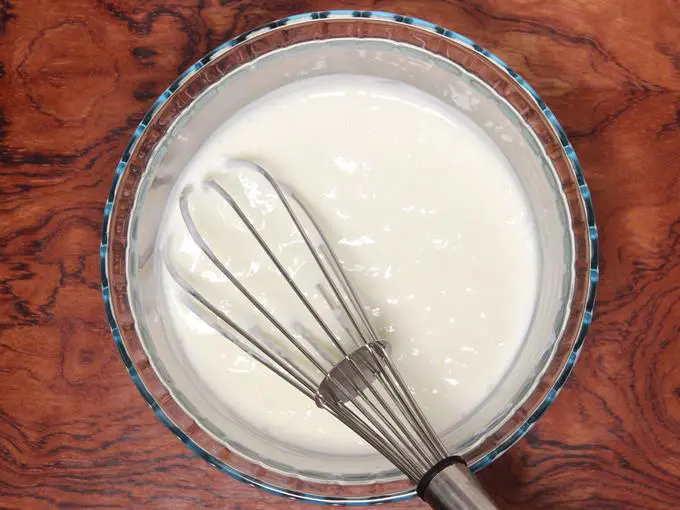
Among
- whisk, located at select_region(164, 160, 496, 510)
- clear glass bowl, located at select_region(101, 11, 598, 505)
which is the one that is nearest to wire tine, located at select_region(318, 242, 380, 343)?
whisk, located at select_region(164, 160, 496, 510)

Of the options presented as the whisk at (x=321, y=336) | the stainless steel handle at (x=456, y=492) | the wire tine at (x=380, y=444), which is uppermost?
the whisk at (x=321, y=336)

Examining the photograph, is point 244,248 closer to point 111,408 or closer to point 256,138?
point 256,138

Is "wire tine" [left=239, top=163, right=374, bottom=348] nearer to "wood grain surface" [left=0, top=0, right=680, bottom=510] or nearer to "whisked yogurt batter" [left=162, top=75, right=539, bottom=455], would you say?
"whisked yogurt batter" [left=162, top=75, right=539, bottom=455]

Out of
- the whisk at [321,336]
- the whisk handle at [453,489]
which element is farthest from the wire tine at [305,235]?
the whisk handle at [453,489]

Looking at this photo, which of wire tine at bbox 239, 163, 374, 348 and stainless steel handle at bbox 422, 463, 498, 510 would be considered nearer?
stainless steel handle at bbox 422, 463, 498, 510

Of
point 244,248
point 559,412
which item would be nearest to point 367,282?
point 244,248

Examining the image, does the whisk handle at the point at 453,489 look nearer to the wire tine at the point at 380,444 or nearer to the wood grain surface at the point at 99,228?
the wire tine at the point at 380,444
